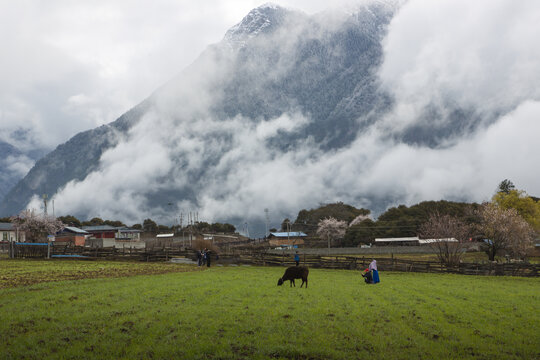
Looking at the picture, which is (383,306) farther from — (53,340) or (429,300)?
(53,340)

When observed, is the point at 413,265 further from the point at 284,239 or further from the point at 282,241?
the point at 284,239

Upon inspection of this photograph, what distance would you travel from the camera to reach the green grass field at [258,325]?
995 cm

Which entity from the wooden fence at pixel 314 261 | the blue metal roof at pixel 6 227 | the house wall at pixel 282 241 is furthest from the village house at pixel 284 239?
the wooden fence at pixel 314 261

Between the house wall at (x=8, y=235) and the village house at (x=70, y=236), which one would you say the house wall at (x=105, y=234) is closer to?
the village house at (x=70, y=236)

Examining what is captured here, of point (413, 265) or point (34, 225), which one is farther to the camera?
point (34, 225)

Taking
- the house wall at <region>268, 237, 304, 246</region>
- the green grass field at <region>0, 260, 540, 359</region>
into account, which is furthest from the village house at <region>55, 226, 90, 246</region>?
the green grass field at <region>0, 260, 540, 359</region>

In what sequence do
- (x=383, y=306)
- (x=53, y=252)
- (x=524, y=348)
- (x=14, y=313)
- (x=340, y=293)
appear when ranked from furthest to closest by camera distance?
(x=53, y=252), (x=340, y=293), (x=383, y=306), (x=14, y=313), (x=524, y=348)

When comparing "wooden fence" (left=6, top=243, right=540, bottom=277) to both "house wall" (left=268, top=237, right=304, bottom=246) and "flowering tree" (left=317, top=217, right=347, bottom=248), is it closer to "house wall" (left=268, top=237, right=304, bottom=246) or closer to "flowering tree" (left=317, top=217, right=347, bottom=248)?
"house wall" (left=268, top=237, right=304, bottom=246)

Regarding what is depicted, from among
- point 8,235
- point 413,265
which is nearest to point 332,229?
point 8,235

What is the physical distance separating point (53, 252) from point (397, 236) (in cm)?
10489

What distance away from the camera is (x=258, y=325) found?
12.4 m

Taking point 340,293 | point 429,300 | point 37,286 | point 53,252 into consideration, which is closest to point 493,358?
point 429,300

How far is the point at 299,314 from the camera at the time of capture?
14.3 meters

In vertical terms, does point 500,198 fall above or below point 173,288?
above
